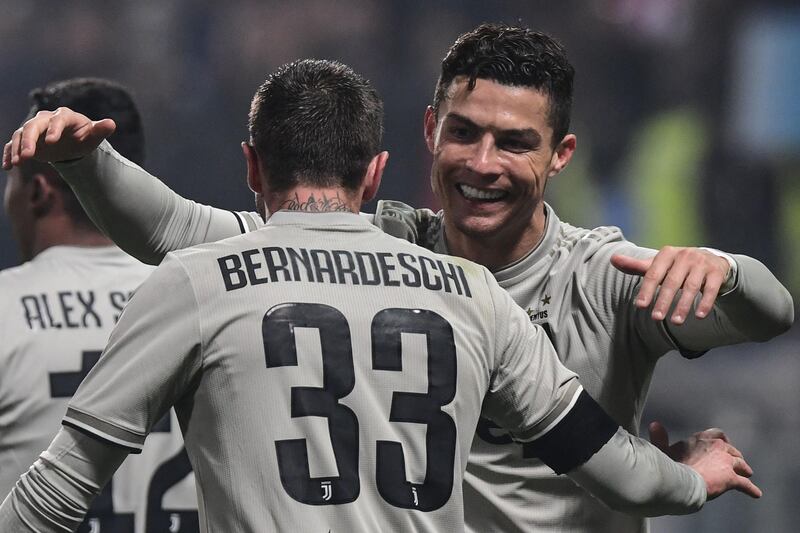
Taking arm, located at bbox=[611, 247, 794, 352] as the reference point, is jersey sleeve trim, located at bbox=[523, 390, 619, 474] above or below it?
below

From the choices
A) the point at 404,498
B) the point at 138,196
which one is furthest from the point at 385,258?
the point at 138,196

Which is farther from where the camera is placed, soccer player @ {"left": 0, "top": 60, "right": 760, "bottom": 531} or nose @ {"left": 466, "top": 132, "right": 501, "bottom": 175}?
nose @ {"left": 466, "top": 132, "right": 501, "bottom": 175}

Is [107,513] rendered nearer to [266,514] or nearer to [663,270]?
[266,514]

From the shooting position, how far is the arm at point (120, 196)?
8.35 ft

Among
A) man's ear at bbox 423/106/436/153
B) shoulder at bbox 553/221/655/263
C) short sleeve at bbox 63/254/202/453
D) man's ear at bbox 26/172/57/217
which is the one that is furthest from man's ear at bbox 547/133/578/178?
man's ear at bbox 26/172/57/217

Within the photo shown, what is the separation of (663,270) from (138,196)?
109 cm

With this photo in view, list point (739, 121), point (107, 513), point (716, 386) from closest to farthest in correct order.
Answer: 1. point (107, 513)
2. point (716, 386)
3. point (739, 121)

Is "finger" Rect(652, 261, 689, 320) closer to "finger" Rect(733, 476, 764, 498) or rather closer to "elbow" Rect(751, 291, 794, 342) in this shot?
"elbow" Rect(751, 291, 794, 342)

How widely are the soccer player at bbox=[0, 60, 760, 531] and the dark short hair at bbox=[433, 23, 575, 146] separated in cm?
62

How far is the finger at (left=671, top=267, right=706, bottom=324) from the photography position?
2.36m

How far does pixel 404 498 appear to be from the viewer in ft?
7.32

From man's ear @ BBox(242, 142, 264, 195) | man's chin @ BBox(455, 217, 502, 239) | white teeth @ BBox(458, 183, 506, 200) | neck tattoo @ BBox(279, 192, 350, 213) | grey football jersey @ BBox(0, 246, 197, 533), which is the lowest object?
grey football jersey @ BBox(0, 246, 197, 533)

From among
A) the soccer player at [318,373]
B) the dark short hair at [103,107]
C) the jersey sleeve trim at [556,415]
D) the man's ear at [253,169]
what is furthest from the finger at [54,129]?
the dark short hair at [103,107]

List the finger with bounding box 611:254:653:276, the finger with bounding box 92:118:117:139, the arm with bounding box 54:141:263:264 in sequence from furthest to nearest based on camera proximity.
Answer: the arm with bounding box 54:141:263:264, the finger with bounding box 92:118:117:139, the finger with bounding box 611:254:653:276
